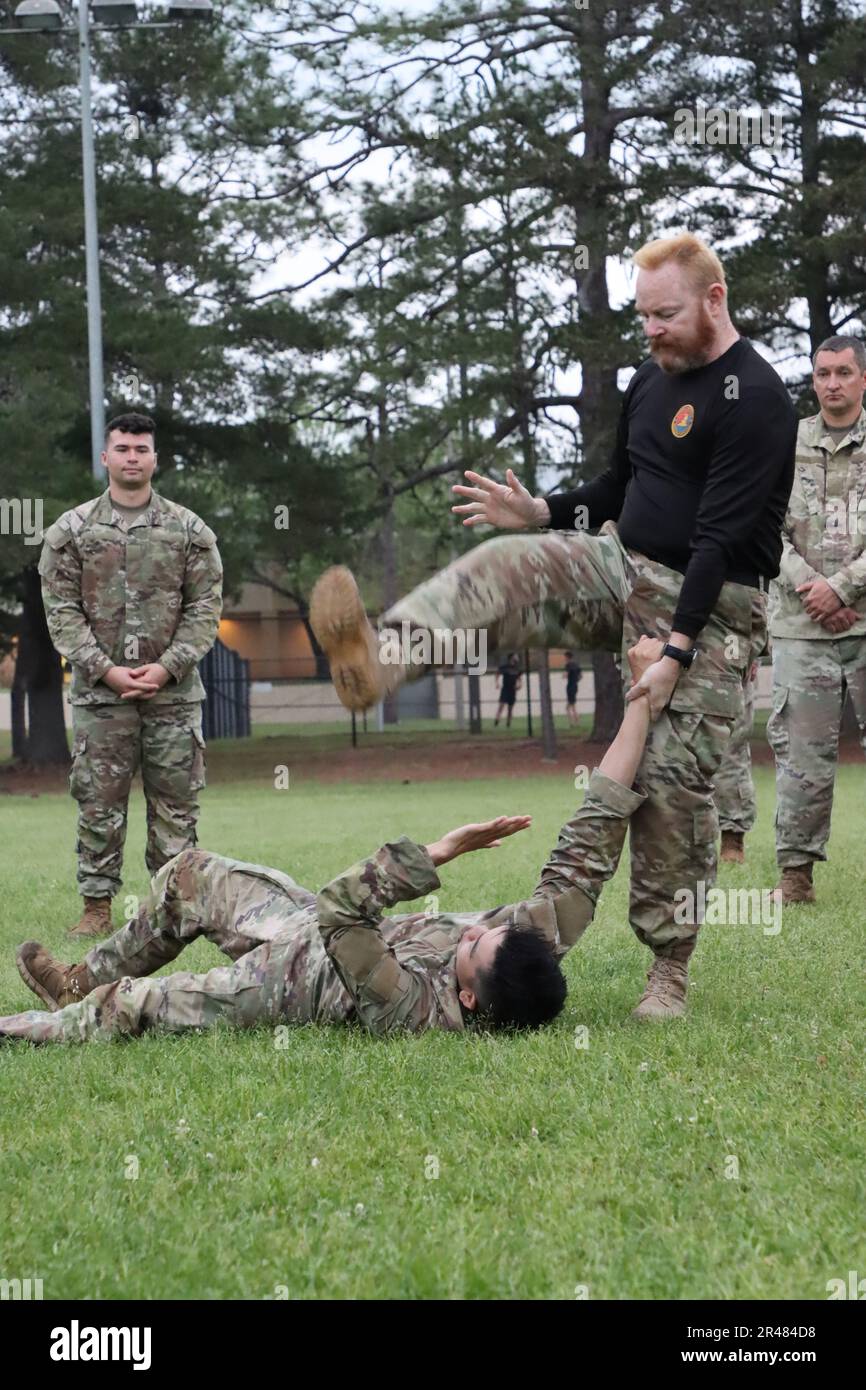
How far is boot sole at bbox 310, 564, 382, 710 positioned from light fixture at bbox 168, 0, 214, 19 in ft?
58.0

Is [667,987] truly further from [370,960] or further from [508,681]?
[508,681]

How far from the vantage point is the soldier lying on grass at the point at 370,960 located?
4.79m

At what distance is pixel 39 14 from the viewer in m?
20.0

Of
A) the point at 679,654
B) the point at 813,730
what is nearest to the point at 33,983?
the point at 679,654

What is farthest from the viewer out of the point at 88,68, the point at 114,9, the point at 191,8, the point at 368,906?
the point at 88,68

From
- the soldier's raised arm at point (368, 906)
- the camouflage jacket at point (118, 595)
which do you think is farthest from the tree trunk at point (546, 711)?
the soldier's raised arm at point (368, 906)

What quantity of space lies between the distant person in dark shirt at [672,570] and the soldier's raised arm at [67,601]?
10.6ft

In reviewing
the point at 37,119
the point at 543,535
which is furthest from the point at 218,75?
the point at 543,535

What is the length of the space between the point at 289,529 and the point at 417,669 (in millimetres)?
21707

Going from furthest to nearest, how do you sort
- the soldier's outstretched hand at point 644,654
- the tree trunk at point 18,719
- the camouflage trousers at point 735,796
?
1. the tree trunk at point 18,719
2. the camouflage trousers at point 735,796
3. the soldier's outstretched hand at point 644,654

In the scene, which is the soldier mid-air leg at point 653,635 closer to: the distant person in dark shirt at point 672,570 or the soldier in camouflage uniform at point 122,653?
the distant person in dark shirt at point 672,570

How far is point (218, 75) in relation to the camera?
82.0 feet

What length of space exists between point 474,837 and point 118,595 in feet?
11.9
